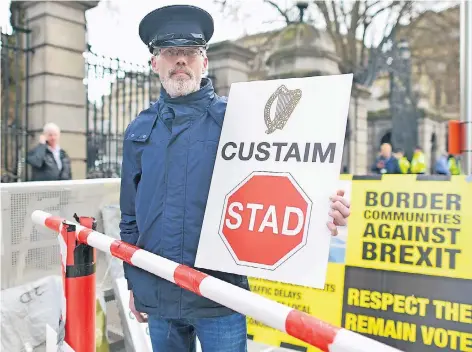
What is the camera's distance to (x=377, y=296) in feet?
9.53

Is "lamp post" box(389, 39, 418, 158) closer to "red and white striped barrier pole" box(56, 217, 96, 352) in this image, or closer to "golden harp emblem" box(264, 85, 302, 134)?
"red and white striped barrier pole" box(56, 217, 96, 352)

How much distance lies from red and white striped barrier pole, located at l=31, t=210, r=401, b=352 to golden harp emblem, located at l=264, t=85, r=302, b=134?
60 centimetres

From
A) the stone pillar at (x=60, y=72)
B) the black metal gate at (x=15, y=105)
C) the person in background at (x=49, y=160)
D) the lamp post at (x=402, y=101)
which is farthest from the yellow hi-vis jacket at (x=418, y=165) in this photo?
the black metal gate at (x=15, y=105)

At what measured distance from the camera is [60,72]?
25.1 feet

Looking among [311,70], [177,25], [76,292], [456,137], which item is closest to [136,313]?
[76,292]

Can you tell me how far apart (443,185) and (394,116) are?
1589 centimetres

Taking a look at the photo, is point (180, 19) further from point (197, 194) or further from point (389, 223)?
point (389, 223)

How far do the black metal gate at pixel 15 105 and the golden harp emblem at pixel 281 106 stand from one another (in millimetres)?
6442

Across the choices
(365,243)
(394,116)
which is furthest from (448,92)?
(365,243)

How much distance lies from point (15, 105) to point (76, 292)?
244 inches

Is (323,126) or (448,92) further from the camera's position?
(448,92)

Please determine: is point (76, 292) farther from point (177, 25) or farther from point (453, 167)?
point (453, 167)

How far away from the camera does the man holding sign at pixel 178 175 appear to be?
178cm

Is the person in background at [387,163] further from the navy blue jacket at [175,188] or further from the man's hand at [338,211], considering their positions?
the man's hand at [338,211]
